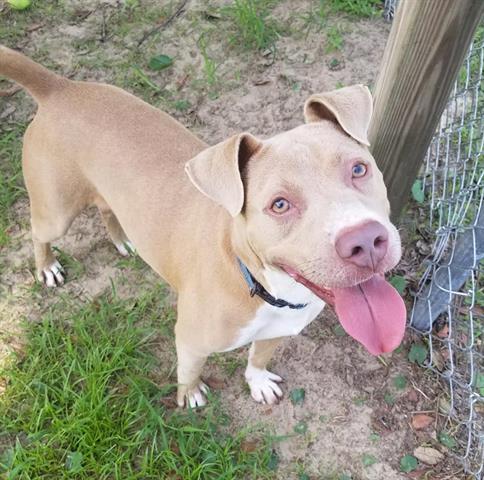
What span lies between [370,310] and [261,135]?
2.53 metres

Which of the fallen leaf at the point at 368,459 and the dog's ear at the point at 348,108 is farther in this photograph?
the fallen leaf at the point at 368,459

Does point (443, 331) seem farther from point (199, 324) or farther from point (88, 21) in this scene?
point (88, 21)

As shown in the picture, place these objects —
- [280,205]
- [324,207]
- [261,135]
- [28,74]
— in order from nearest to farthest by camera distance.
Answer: [324,207] → [280,205] → [28,74] → [261,135]

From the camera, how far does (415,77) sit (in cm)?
259

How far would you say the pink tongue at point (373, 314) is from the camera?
7.14ft

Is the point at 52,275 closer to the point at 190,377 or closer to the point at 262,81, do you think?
the point at 190,377

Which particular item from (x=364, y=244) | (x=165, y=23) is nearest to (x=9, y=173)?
(x=165, y=23)

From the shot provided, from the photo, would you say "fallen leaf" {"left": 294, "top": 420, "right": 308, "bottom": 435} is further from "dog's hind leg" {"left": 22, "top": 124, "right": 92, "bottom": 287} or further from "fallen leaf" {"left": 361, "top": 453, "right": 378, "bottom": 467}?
"dog's hind leg" {"left": 22, "top": 124, "right": 92, "bottom": 287}

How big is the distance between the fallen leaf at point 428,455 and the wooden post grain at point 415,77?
4.81 feet

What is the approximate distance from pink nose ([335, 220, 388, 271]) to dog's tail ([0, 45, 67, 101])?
6.30 ft

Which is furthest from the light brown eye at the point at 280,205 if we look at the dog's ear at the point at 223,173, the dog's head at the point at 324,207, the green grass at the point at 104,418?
the green grass at the point at 104,418

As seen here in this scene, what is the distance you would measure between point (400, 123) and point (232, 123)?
195cm

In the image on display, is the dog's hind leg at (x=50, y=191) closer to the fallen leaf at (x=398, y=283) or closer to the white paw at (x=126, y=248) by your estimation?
the white paw at (x=126, y=248)

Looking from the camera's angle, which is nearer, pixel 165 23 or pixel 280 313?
pixel 280 313
